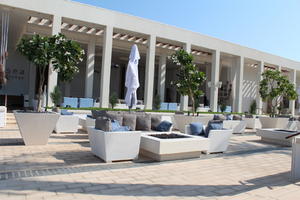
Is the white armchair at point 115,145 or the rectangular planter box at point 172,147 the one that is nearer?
the white armchair at point 115,145

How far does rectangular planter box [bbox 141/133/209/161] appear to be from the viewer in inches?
178

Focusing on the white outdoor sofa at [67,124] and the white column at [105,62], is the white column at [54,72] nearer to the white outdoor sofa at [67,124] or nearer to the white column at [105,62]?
the white column at [105,62]

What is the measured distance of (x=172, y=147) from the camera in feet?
15.1

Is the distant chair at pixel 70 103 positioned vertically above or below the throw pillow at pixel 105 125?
above

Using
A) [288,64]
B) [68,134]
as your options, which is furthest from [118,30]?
[288,64]

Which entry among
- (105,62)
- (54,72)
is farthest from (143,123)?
(105,62)

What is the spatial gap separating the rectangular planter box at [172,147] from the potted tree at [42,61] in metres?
2.11

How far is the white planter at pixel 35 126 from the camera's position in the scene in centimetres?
514

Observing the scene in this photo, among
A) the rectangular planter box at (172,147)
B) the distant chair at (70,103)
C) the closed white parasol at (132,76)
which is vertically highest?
the closed white parasol at (132,76)

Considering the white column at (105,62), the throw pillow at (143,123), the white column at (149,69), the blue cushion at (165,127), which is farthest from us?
the white column at (149,69)

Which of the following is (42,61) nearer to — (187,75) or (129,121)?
(129,121)

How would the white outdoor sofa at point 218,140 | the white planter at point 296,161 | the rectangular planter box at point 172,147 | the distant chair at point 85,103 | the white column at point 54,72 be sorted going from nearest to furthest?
the white planter at point 296,161, the rectangular planter box at point 172,147, the white outdoor sofa at point 218,140, the white column at point 54,72, the distant chair at point 85,103

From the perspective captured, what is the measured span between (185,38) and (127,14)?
411 cm

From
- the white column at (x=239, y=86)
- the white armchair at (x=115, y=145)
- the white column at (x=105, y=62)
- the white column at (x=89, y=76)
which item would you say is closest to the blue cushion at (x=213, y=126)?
the white armchair at (x=115, y=145)
